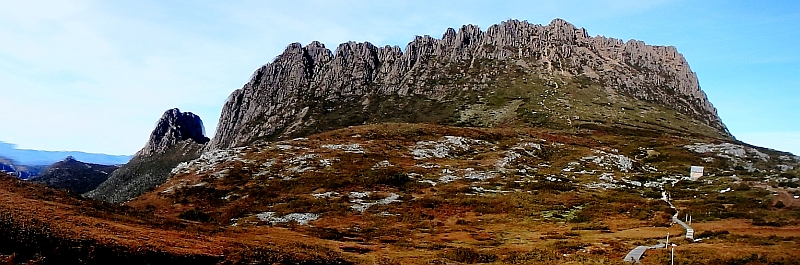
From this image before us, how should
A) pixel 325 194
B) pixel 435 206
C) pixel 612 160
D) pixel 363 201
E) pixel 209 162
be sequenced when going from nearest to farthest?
pixel 435 206, pixel 363 201, pixel 325 194, pixel 209 162, pixel 612 160

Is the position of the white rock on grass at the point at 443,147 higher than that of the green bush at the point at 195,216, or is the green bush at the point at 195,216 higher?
the white rock on grass at the point at 443,147

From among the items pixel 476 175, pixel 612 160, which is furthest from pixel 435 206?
pixel 612 160

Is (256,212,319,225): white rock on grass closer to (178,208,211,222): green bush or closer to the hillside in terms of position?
the hillside

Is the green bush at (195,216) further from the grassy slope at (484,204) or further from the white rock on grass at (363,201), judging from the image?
the white rock on grass at (363,201)

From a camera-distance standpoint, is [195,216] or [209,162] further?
[209,162]

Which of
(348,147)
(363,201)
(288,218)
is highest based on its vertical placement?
(348,147)

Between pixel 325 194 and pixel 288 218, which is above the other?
pixel 325 194

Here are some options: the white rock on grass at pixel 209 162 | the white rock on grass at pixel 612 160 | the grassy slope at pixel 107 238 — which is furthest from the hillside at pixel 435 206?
the white rock on grass at pixel 612 160

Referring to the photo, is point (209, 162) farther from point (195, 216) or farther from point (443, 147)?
point (443, 147)

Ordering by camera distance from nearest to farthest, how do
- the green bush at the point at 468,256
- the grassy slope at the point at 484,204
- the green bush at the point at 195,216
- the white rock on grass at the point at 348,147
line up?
1. the green bush at the point at 468,256
2. the grassy slope at the point at 484,204
3. the green bush at the point at 195,216
4. the white rock on grass at the point at 348,147

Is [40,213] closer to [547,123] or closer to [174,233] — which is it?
[174,233]

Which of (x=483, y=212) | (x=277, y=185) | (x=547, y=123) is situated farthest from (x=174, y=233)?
(x=547, y=123)

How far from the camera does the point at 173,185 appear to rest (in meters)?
89.9

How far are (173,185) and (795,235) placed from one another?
85.8m
